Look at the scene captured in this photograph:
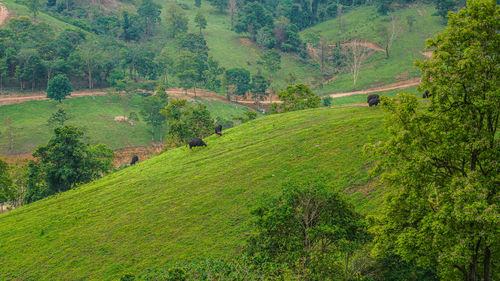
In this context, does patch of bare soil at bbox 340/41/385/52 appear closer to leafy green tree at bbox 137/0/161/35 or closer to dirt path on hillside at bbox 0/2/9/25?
leafy green tree at bbox 137/0/161/35

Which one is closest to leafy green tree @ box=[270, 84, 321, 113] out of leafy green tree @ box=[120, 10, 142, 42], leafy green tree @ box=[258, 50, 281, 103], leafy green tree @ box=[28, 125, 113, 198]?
leafy green tree @ box=[28, 125, 113, 198]

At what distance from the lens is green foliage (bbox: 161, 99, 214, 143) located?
5066 centimetres

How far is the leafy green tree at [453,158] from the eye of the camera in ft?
39.1

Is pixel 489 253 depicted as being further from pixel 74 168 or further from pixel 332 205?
pixel 74 168

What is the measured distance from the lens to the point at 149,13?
128125mm

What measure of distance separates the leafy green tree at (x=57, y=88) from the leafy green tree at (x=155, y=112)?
64.7 feet

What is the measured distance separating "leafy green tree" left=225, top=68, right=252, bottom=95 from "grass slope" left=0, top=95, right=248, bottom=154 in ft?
35.4

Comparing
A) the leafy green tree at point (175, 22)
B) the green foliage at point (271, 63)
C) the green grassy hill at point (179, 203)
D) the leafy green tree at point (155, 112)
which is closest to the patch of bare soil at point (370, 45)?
the green foliage at point (271, 63)

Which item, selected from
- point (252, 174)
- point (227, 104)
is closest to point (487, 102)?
point (252, 174)

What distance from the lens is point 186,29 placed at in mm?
128375

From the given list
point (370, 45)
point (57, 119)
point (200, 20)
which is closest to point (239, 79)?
point (200, 20)

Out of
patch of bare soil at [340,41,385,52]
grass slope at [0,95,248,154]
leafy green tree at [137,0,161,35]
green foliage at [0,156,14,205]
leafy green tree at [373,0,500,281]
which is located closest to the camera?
leafy green tree at [373,0,500,281]

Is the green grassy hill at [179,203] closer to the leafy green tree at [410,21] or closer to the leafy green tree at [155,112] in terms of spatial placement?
the leafy green tree at [155,112]

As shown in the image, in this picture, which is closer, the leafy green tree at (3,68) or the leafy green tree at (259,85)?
the leafy green tree at (3,68)
